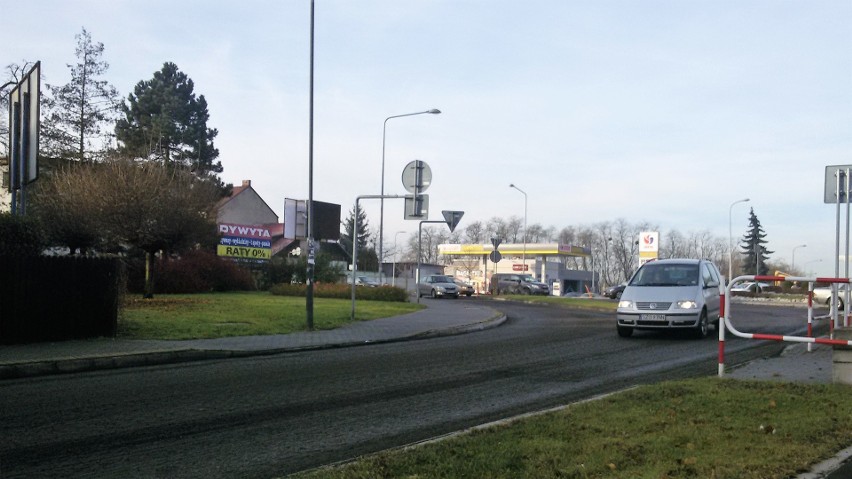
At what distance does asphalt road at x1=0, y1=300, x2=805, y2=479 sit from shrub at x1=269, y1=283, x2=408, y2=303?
1827 centimetres

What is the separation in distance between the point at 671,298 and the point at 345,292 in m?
20.8

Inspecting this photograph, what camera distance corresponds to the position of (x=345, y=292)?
3409cm

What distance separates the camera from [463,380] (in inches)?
383

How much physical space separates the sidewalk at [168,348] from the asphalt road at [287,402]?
0.57 meters

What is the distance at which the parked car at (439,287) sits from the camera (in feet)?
135

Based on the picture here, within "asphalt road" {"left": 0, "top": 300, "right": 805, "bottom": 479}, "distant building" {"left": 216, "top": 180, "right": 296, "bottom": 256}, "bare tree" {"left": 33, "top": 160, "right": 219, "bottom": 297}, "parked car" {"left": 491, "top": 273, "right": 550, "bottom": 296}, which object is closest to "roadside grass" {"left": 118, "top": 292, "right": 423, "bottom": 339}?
"bare tree" {"left": 33, "top": 160, "right": 219, "bottom": 297}

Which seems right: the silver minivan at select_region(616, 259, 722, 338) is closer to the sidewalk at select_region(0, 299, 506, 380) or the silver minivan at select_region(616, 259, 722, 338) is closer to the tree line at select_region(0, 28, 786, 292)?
the sidewalk at select_region(0, 299, 506, 380)

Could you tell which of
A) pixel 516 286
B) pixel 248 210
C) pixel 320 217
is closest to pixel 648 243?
pixel 516 286

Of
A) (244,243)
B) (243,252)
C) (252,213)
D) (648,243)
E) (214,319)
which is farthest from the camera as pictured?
(252,213)

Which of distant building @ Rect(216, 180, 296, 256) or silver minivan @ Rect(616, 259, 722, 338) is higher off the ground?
distant building @ Rect(216, 180, 296, 256)

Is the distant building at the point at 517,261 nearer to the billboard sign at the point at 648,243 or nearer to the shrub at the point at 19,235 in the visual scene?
the billboard sign at the point at 648,243

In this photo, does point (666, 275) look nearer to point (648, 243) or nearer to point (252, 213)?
point (648, 243)

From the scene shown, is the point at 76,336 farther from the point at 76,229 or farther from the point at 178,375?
the point at 76,229

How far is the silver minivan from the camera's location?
15.3 metres
